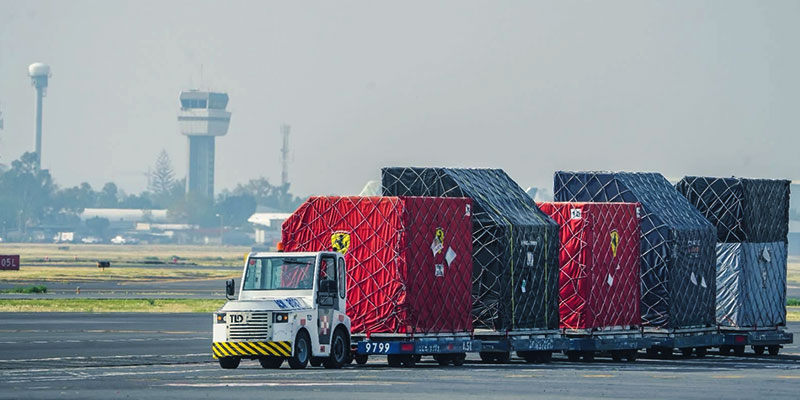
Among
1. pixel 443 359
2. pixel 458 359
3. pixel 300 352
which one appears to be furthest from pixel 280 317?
pixel 458 359

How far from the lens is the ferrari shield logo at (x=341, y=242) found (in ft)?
117

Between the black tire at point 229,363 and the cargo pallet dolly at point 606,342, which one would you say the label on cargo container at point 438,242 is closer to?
the cargo pallet dolly at point 606,342

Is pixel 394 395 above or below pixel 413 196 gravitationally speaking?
below

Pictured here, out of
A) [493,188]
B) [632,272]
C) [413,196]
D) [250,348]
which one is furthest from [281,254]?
[632,272]

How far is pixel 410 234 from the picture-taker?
35344mm

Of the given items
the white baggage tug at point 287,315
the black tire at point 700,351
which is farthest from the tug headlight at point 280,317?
the black tire at point 700,351

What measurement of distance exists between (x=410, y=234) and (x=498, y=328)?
13.0 feet

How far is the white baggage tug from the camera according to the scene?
105 feet

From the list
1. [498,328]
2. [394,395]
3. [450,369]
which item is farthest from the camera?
[498,328]

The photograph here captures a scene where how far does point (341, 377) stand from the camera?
3044 centimetres

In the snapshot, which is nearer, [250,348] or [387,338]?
[250,348]

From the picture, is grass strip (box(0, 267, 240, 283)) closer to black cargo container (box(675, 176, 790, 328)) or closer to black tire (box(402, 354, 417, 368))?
black cargo container (box(675, 176, 790, 328))

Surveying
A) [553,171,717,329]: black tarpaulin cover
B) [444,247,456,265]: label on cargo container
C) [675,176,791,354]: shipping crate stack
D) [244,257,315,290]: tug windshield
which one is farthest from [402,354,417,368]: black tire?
[675,176,791,354]: shipping crate stack

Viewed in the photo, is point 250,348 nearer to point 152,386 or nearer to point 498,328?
point 152,386
